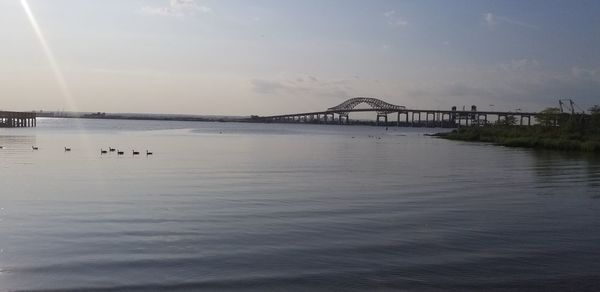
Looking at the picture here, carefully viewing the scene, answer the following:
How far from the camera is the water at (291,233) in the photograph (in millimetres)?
10109

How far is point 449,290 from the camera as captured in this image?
9.59m

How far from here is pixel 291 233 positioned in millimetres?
13859

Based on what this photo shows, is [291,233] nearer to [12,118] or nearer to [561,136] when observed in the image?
[561,136]

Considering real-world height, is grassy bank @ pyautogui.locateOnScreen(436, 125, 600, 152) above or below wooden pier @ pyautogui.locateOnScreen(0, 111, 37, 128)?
below

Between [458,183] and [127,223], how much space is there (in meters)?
15.7

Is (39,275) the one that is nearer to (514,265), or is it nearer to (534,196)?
(514,265)

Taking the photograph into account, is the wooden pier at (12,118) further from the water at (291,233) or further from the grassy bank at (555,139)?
the water at (291,233)

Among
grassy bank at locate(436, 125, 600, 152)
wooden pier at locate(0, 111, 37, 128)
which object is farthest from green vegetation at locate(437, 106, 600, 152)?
wooden pier at locate(0, 111, 37, 128)

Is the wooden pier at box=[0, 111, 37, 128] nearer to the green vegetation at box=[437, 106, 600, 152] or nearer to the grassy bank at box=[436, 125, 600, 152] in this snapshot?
the green vegetation at box=[437, 106, 600, 152]

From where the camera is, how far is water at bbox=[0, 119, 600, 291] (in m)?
10.1

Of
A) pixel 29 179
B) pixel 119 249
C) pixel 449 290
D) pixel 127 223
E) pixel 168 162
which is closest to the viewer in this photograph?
pixel 449 290

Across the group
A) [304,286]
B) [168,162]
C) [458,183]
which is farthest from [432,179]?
[304,286]

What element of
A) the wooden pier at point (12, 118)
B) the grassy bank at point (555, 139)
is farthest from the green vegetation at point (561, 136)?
the wooden pier at point (12, 118)

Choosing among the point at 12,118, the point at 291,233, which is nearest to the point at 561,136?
the point at 291,233
